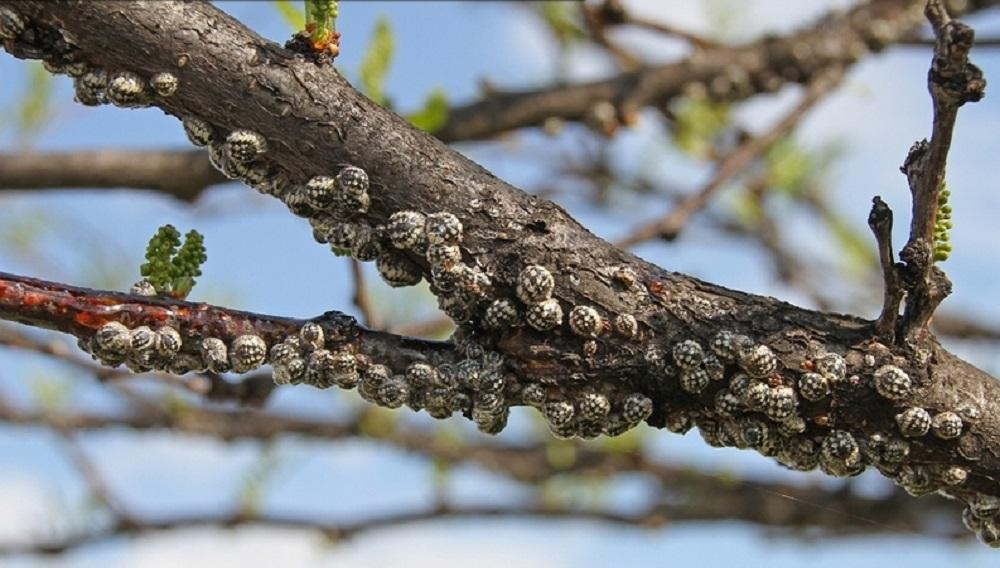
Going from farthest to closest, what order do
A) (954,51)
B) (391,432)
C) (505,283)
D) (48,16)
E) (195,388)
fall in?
(391,432)
(195,388)
(505,283)
(48,16)
(954,51)

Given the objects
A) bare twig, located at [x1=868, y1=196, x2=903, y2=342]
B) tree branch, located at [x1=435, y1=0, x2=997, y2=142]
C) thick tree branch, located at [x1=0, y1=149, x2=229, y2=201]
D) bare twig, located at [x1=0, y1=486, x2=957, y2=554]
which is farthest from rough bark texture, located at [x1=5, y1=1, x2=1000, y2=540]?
bare twig, located at [x1=0, y1=486, x2=957, y2=554]

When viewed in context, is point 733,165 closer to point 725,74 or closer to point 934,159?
point 725,74

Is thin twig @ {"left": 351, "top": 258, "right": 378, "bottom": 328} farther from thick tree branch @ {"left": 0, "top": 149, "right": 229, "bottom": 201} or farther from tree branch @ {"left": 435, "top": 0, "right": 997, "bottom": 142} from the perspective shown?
tree branch @ {"left": 435, "top": 0, "right": 997, "bottom": 142}

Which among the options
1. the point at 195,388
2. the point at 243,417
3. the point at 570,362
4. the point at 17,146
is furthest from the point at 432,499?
→ the point at 570,362

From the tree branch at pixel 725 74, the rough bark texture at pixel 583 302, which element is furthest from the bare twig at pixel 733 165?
the rough bark texture at pixel 583 302

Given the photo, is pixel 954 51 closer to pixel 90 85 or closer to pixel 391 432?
pixel 90 85

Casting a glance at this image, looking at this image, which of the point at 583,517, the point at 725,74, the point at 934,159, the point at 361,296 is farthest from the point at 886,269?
the point at 583,517

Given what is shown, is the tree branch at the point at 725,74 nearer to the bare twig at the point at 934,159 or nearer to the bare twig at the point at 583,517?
the bare twig at the point at 583,517
